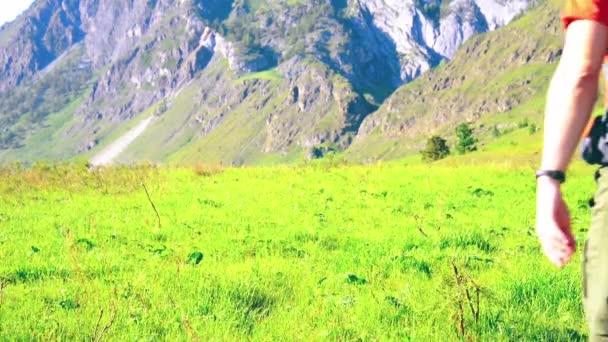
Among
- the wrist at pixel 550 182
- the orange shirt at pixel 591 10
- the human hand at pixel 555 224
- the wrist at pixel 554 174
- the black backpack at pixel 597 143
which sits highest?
the orange shirt at pixel 591 10

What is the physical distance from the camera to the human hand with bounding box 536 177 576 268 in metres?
2.85

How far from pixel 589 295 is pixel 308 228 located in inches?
367

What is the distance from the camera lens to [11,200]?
18250 mm

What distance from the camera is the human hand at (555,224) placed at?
2.85m

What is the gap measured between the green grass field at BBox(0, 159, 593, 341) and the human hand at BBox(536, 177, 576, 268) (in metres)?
2.15

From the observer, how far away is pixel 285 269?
26.6 feet

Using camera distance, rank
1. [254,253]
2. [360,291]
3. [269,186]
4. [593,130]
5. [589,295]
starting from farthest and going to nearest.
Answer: [269,186], [254,253], [360,291], [593,130], [589,295]

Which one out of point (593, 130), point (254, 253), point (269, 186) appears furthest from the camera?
point (269, 186)

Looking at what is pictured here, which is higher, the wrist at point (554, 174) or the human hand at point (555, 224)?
the wrist at point (554, 174)

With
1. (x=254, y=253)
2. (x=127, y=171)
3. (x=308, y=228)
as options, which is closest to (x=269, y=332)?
(x=254, y=253)

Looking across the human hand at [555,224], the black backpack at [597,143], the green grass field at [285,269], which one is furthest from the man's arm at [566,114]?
the green grass field at [285,269]

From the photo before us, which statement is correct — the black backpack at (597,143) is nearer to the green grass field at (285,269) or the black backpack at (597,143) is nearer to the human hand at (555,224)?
the human hand at (555,224)

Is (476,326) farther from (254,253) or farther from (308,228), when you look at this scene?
(308,228)

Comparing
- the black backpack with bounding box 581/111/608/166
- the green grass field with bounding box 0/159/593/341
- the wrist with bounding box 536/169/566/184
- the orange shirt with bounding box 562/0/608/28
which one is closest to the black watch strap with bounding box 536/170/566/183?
the wrist with bounding box 536/169/566/184
